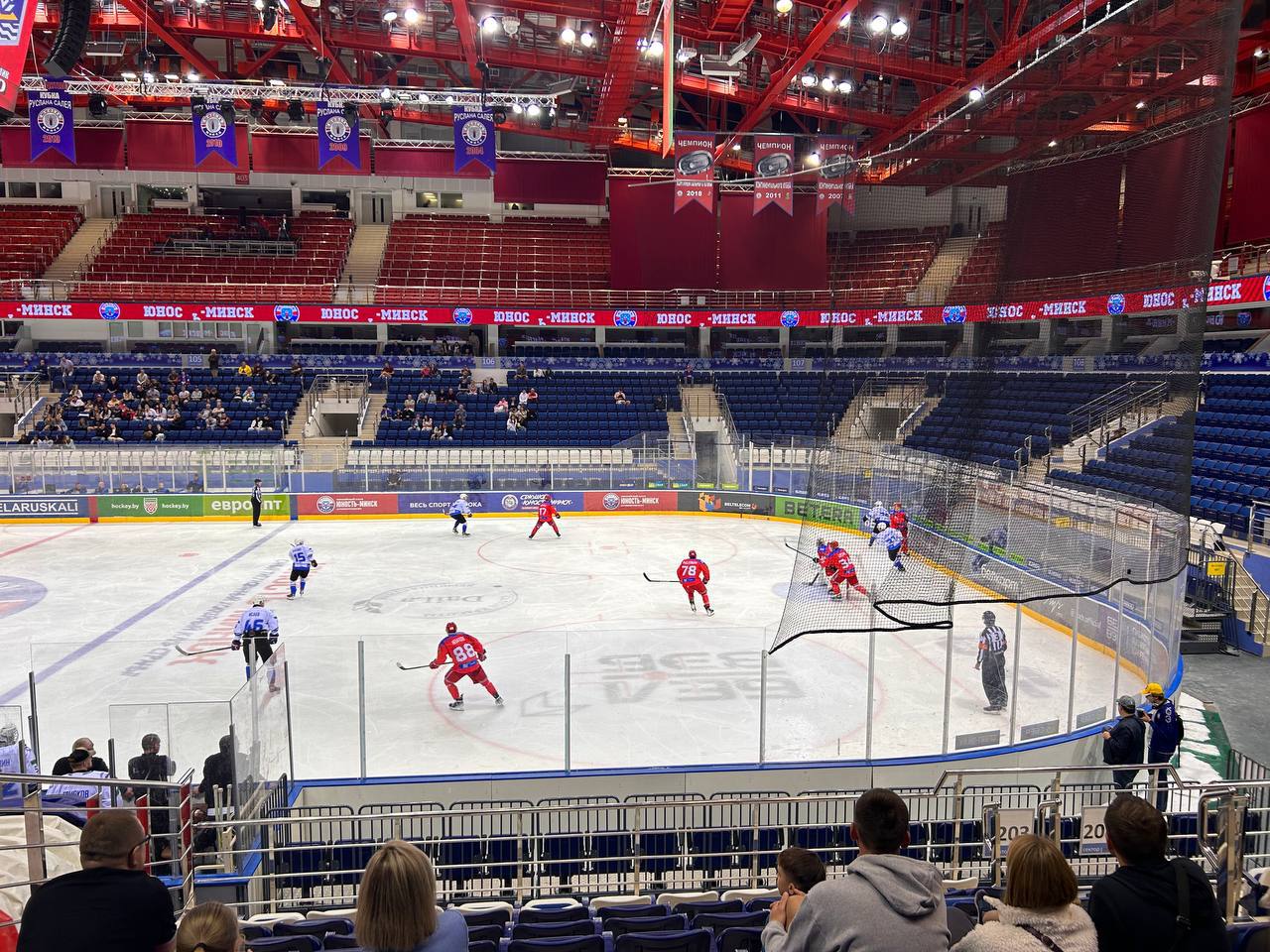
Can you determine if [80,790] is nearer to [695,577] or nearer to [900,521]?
[900,521]

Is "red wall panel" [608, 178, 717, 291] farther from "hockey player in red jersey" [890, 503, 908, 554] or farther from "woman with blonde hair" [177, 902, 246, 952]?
"woman with blonde hair" [177, 902, 246, 952]

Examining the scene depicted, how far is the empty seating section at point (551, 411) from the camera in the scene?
106ft

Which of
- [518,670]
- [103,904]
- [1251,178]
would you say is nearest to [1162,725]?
[518,670]

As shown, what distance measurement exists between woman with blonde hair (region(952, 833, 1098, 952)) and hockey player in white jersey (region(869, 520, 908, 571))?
3.52m

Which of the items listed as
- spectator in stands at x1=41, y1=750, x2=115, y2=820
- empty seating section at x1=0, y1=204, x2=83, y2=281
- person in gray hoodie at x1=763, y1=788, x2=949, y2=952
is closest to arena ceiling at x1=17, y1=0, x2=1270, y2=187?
person in gray hoodie at x1=763, y1=788, x2=949, y2=952

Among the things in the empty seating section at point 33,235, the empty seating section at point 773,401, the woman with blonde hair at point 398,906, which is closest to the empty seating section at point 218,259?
the empty seating section at point 33,235

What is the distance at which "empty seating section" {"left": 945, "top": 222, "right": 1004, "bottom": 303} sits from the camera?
18.8 ft

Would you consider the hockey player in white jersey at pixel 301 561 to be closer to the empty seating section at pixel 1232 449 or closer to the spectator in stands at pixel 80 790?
the spectator in stands at pixel 80 790

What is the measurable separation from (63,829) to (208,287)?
36.2 metres

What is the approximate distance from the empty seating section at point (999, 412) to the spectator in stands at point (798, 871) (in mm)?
3571

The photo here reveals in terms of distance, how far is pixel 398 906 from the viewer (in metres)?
2.53

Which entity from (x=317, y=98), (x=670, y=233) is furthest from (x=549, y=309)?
(x=317, y=98)

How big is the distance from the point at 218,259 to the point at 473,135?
19.3m

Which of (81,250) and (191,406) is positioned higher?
(81,250)
